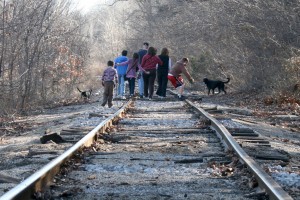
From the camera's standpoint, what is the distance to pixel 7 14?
845 inches

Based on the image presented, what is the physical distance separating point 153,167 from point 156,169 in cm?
16

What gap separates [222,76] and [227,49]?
8.83 feet

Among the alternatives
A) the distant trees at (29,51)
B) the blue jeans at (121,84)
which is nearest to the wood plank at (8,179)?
the distant trees at (29,51)

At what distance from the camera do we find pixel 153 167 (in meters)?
8.15

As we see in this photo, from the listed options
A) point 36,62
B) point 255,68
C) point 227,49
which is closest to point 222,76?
point 227,49

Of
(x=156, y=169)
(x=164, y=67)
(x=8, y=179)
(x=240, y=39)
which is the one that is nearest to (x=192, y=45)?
(x=240, y=39)

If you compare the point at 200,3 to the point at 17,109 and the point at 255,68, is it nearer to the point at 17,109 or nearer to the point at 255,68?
the point at 255,68

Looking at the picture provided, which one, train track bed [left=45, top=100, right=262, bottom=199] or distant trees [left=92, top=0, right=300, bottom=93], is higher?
distant trees [left=92, top=0, right=300, bottom=93]

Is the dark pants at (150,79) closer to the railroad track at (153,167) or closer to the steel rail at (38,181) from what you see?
the railroad track at (153,167)

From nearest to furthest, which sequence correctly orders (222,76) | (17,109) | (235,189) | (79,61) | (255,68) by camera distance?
1. (235,189)
2. (17,109)
3. (255,68)
4. (222,76)
5. (79,61)

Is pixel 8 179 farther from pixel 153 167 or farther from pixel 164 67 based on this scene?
pixel 164 67

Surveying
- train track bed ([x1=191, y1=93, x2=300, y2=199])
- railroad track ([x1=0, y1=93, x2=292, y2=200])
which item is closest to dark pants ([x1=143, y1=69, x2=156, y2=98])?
train track bed ([x1=191, y1=93, x2=300, y2=199])

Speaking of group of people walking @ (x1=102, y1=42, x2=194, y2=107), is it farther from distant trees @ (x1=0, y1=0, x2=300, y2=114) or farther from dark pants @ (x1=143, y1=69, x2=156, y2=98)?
distant trees @ (x1=0, y1=0, x2=300, y2=114)

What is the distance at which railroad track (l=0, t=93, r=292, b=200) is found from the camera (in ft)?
20.9
